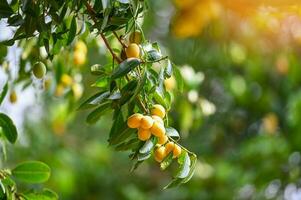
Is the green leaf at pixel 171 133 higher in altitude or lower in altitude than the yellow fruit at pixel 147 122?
Result: lower

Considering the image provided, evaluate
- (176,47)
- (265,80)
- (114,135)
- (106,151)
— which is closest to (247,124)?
(265,80)

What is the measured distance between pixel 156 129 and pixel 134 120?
0.10 ft

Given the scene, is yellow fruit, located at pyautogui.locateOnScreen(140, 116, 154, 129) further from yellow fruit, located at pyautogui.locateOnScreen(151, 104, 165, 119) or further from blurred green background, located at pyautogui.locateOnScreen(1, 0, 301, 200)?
blurred green background, located at pyautogui.locateOnScreen(1, 0, 301, 200)

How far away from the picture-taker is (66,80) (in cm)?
167

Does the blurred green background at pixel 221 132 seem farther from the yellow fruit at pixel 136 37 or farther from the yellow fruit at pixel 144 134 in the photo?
the yellow fruit at pixel 144 134

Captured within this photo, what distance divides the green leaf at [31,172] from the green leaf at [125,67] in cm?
36

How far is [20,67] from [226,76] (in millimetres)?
1922

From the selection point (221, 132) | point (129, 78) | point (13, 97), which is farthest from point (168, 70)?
point (221, 132)

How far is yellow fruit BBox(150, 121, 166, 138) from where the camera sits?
1015 millimetres

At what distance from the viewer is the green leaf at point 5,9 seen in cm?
111

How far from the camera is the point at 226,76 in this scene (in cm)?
338

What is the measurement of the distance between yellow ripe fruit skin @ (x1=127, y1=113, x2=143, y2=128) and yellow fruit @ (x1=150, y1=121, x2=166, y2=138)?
0.02 meters

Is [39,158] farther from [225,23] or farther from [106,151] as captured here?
[225,23]

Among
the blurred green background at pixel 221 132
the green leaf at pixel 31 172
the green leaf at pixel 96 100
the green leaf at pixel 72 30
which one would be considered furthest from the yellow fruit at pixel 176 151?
the blurred green background at pixel 221 132
